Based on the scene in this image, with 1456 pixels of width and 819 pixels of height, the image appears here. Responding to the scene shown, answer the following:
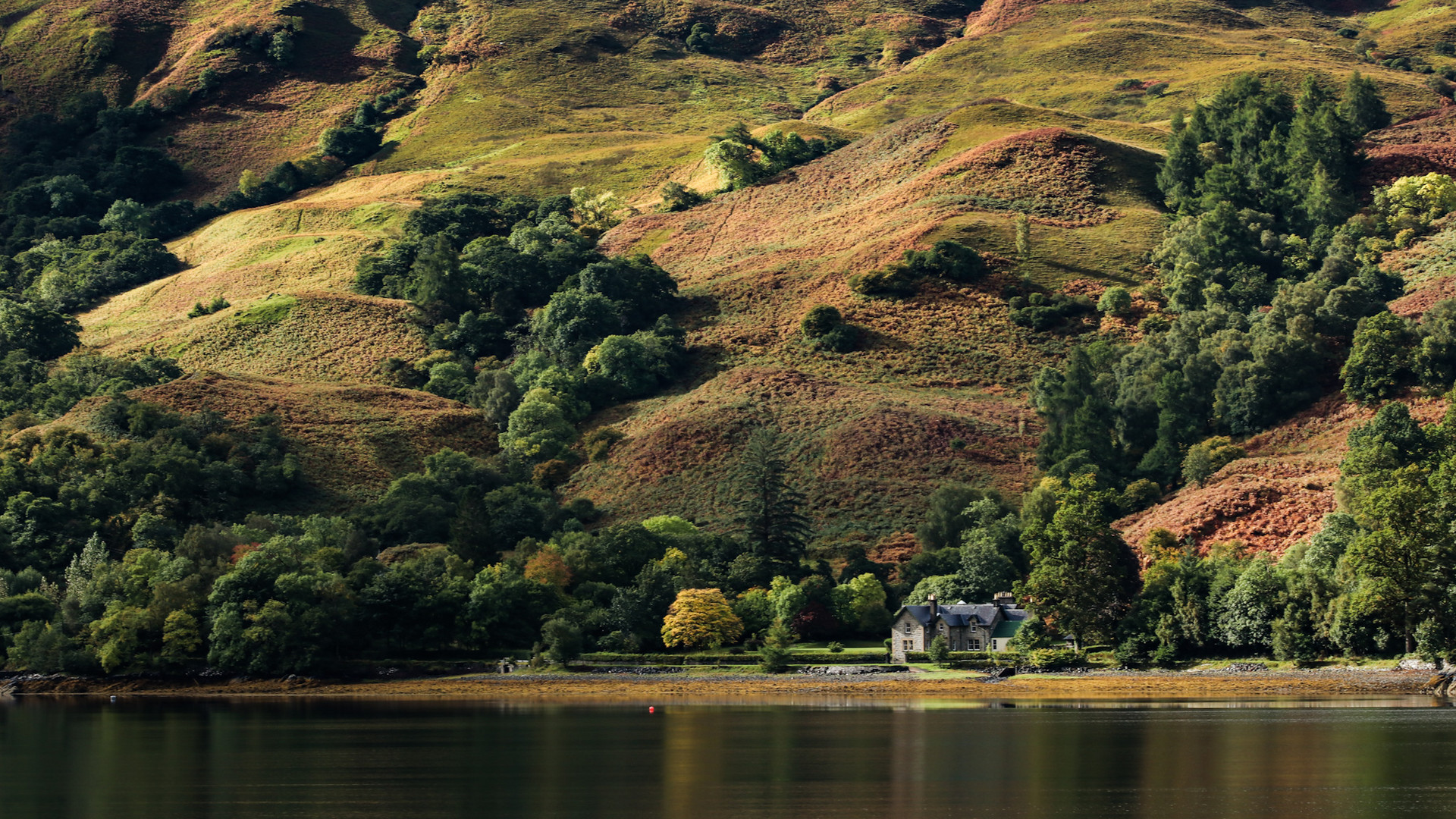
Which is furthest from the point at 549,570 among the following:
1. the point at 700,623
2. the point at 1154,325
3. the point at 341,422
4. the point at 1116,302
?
the point at 1116,302

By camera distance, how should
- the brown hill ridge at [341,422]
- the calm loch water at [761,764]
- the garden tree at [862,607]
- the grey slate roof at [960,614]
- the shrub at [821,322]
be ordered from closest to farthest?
the calm loch water at [761,764]
the grey slate roof at [960,614]
the garden tree at [862,607]
the brown hill ridge at [341,422]
the shrub at [821,322]

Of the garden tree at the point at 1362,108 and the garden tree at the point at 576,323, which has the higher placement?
the garden tree at the point at 1362,108

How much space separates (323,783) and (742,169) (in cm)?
12016

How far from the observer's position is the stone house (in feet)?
255

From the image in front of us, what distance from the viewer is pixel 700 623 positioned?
77250 mm

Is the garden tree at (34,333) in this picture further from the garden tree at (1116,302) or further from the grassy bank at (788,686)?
the garden tree at (1116,302)

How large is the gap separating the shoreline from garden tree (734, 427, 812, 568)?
44.5 ft

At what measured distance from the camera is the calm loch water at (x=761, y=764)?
37.4 meters

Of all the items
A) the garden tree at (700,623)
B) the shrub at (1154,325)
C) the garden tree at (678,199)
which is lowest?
the garden tree at (700,623)

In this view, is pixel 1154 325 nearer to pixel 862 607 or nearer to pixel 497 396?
pixel 862 607

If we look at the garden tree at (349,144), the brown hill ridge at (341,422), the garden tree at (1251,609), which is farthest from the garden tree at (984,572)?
the garden tree at (349,144)

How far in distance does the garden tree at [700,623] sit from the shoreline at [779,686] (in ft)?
8.43

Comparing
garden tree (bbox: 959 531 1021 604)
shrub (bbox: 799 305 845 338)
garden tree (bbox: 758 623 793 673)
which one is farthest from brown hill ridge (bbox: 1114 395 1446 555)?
shrub (bbox: 799 305 845 338)

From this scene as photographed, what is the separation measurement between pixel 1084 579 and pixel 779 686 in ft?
47.2
